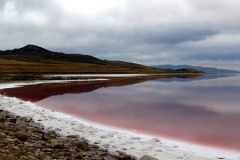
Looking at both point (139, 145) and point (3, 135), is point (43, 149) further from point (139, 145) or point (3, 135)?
point (139, 145)

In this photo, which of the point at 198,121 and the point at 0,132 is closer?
the point at 0,132

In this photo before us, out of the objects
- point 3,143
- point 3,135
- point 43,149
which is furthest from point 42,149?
point 3,135

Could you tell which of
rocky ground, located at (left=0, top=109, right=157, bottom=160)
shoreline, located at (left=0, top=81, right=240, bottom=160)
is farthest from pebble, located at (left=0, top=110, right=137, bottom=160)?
shoreline, located at (left=0, top=81, right=240, bottom=160)

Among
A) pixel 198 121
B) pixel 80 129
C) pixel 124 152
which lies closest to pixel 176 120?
pixel 198 121

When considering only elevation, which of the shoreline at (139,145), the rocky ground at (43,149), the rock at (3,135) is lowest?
the shoreline at (139,145)

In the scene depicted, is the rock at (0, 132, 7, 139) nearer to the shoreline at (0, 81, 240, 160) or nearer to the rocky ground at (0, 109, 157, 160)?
the rocky ground at (0, 109, 157, 160)

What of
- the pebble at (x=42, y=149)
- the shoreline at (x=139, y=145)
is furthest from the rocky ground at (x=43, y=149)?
the shoreline at (x=139, y=145)

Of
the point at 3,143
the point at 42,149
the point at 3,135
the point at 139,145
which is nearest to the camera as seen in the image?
the point at 3,143

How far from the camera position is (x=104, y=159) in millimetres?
9039

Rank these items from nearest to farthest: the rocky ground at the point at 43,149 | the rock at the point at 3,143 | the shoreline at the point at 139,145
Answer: the rocky ground at the point at 43,149 < the rock at the point at 3,143 < the shoreline at the point at 139,145

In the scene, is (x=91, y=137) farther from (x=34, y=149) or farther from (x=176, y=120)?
(x=176, y=120)

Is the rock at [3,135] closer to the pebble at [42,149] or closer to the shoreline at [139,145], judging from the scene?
the pebble at [42,149]

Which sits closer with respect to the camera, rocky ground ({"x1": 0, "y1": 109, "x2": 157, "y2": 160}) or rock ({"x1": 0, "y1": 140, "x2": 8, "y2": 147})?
rocky ground ({"x1": 0, "y1": 109, "x2": 157, "y2": 160})

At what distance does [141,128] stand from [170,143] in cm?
373
